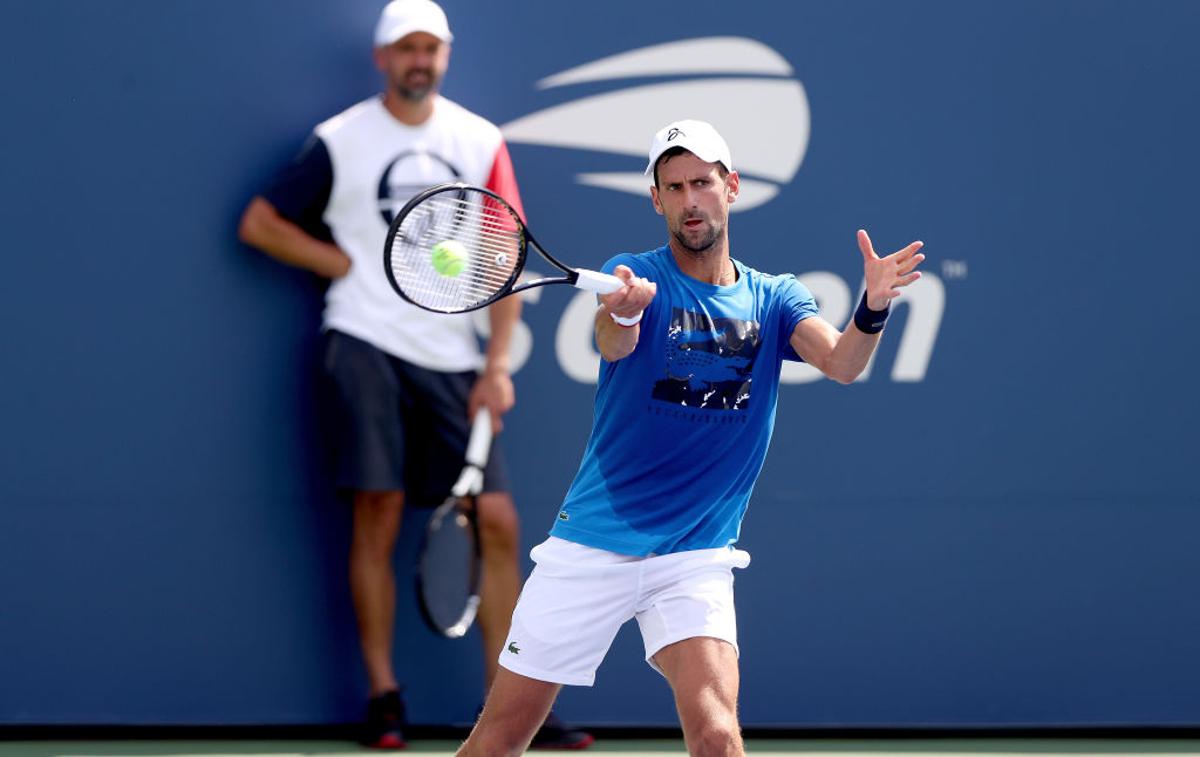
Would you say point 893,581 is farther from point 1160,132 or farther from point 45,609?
point 45,609

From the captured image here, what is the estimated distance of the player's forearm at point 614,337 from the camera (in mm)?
3900

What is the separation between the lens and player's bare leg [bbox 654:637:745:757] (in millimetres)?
3764

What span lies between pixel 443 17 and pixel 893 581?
2107 mm

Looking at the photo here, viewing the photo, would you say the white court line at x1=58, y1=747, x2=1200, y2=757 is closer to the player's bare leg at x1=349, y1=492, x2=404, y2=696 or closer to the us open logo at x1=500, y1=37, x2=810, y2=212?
A: the player's bare leg at x1=349, y1=492, x2=404, y2=696

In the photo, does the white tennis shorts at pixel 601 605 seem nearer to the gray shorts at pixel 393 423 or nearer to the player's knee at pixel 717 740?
the player's knee at pixel 717 740

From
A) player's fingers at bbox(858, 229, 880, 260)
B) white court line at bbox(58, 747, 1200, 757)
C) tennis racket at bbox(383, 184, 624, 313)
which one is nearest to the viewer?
player's fingers at bbox(858, 229, 880, 260)

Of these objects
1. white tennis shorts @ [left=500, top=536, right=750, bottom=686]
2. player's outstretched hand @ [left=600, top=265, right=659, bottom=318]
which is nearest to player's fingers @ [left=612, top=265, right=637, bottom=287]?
player's outstretched hand @ [left=600, top=265, right=659, bottom=318]

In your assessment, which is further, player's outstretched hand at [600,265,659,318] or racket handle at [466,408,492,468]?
racket handle at [466,408,492,468]

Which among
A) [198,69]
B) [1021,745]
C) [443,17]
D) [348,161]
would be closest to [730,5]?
[443,17]

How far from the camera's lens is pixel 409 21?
5379 mm

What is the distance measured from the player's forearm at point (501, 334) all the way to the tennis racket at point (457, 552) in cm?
14

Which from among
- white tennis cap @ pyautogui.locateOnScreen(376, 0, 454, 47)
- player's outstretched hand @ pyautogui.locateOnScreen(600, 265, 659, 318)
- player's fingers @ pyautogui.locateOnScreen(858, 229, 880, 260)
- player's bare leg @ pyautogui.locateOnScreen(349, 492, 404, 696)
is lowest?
player's bare leg @ pyautogui.locateOnScreen(349, 492, 404, 696)

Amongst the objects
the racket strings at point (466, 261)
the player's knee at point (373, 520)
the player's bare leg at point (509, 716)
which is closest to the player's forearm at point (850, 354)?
the racket strings at point (466, 261)

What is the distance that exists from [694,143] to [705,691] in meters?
1.11
